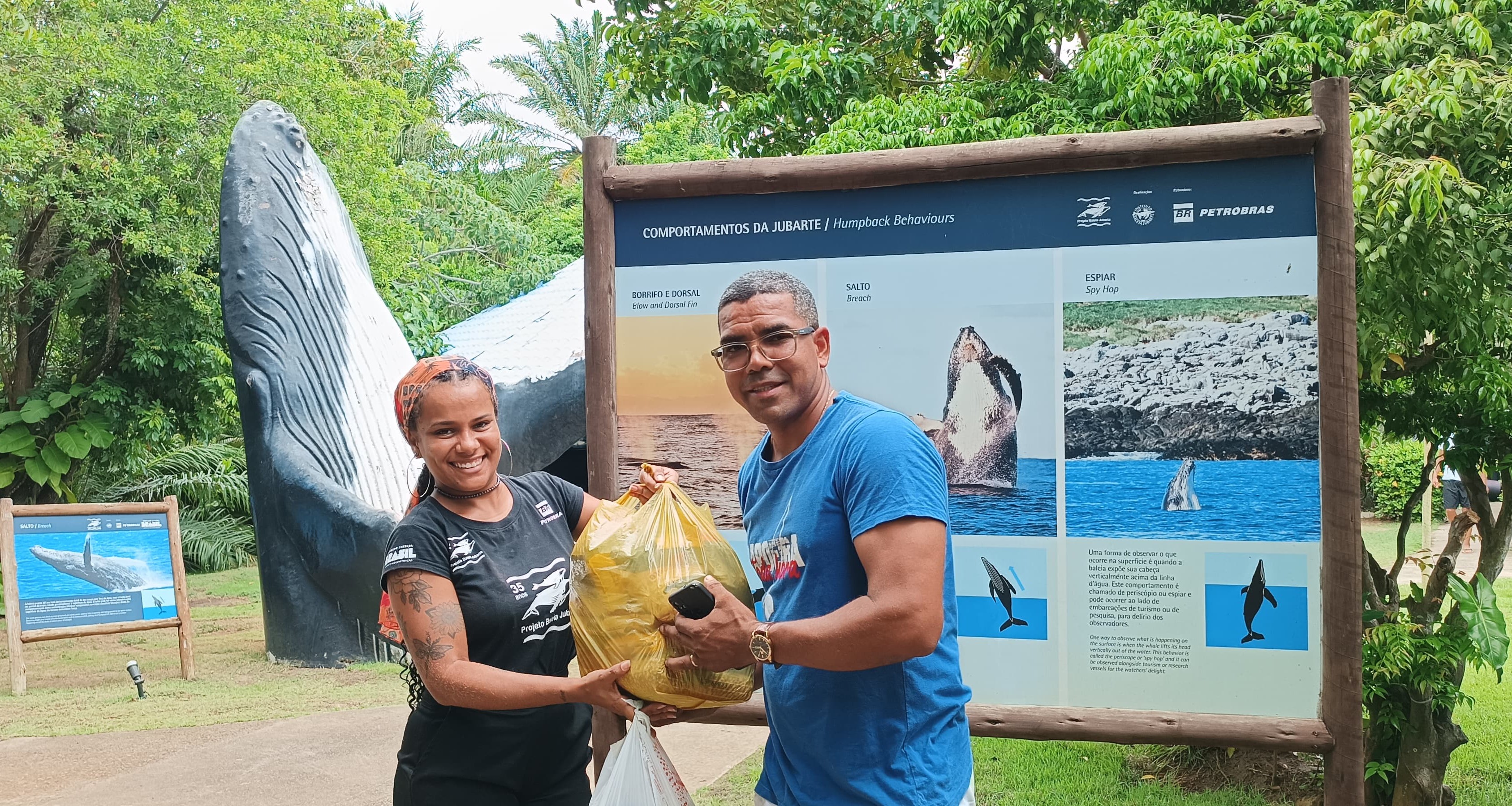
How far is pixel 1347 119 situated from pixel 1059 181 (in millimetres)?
648

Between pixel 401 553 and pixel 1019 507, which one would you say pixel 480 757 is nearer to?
pixel 401 553

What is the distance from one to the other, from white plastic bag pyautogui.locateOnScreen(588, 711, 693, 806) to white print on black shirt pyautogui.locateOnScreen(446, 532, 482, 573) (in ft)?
1.57

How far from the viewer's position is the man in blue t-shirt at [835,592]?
1.77 meters

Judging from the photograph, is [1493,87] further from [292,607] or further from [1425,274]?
[292,607]

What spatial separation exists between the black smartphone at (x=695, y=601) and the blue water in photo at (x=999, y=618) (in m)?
1.11

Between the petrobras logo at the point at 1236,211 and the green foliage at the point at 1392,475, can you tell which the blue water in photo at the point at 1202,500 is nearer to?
the petrobras logo at the point at 1236,211

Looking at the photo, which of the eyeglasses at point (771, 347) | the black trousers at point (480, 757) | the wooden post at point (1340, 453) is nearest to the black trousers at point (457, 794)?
the black trousers at point (480, 757)

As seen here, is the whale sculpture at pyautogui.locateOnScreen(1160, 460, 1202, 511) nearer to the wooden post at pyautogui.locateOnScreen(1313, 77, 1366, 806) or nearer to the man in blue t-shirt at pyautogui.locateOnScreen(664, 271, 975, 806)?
the wooden post at pyautogui.locateOnScreen(1313, 77, 1366, 806)

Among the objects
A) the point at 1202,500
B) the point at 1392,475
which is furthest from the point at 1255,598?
the point at 1392,475

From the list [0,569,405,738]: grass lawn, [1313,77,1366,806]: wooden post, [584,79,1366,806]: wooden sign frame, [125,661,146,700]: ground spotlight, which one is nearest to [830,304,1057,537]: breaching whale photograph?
[584,79,1366,806]: wooden sign frame

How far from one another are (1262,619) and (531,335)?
29.1ft

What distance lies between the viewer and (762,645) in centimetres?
183

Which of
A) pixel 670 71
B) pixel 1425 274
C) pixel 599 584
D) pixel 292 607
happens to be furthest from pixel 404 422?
pixel 670 71

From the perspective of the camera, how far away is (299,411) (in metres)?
9.20
